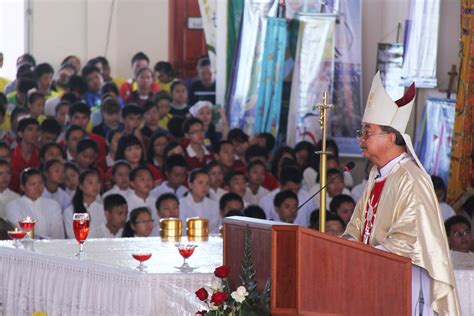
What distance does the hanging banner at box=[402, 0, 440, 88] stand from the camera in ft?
33.3

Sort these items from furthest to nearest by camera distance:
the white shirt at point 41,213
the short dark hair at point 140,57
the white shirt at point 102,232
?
the short dark hair at point 140,57, the white shirt at point 41,213, the white shirt at point 102,232

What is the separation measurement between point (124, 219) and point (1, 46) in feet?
16.9

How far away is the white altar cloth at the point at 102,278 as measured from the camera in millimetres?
5070

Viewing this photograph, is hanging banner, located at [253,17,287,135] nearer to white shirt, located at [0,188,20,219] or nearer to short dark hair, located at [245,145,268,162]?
short dark hair, located at [245,145,268,162]

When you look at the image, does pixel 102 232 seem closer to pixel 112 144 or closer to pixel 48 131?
pixel 112 144

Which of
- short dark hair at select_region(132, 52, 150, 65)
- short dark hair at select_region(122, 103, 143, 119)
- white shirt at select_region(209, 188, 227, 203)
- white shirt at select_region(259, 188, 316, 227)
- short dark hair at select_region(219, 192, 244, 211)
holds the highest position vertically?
short dark hair at select_region(132, 52, 150, 65)

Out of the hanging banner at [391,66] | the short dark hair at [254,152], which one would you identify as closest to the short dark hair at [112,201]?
the short dark hair at [254,152]

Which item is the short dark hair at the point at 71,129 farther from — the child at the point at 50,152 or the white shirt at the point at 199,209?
the white shirt at the point at 199,209

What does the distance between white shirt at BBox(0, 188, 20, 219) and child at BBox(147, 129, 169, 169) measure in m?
1.43

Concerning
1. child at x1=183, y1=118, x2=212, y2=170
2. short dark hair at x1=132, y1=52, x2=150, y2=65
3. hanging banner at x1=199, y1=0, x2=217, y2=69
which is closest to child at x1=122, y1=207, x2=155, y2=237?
child at x1=183, y1=118, x2=212, y2=170

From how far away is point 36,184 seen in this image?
8.41 m

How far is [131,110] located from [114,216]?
8.57 feet

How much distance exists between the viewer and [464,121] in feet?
30.7

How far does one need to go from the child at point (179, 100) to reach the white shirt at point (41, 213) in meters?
2.73
